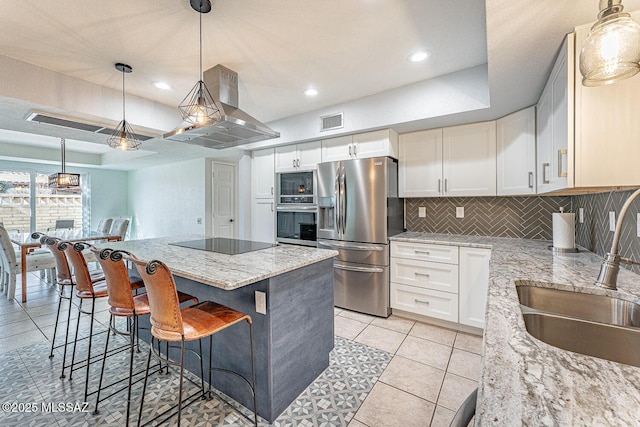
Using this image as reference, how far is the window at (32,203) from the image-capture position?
6.04 meters

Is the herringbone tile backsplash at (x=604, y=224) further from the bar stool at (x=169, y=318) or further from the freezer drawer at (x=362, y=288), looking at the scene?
the bar stool at (x=169, y=318)

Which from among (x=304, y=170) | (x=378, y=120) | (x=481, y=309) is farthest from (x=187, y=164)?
(x=481, y=309)

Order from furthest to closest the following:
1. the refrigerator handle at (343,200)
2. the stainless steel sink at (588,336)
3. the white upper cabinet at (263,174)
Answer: the white upper cabinet at (263,174), the refrigerator handle at (343,200), the stainless steel sink at (588,336)

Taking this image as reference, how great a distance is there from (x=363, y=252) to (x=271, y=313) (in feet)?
5.57

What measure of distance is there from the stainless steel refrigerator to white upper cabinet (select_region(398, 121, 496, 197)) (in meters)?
0.19

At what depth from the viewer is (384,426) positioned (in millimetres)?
1614

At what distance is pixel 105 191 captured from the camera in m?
7.29

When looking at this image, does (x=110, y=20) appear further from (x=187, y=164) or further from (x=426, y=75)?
(x=187, y=164)

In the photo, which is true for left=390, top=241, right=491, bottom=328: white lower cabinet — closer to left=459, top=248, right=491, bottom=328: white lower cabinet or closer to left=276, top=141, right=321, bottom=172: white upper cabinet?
left=459, top=248, right=491, bottom=328: white lower cabinet

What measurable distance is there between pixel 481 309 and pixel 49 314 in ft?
15.4

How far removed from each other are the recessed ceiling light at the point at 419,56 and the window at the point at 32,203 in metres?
7.56

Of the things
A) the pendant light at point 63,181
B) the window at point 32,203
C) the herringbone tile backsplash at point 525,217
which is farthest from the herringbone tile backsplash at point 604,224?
the window at point 32,203

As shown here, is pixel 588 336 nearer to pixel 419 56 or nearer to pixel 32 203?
pixel 419 56

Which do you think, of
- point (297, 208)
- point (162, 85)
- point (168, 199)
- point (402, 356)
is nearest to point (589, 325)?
point (402, 356)
